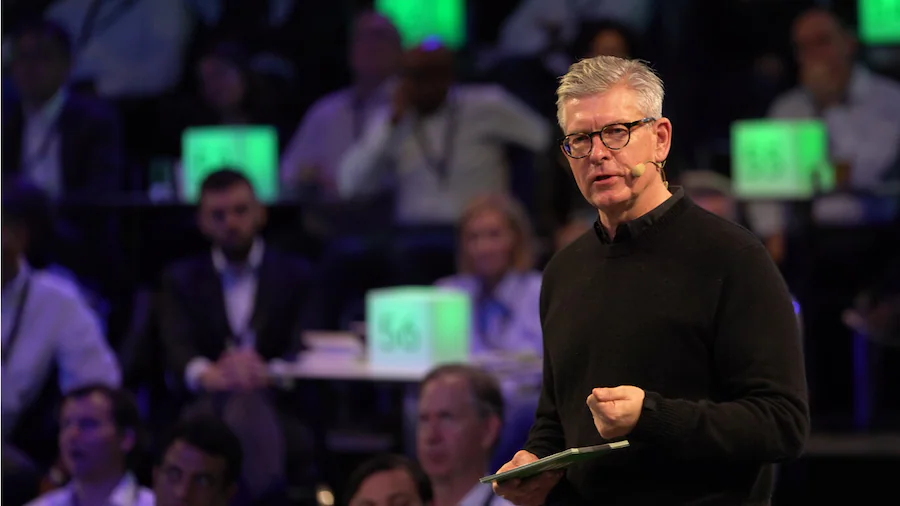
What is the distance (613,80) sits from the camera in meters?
1.97

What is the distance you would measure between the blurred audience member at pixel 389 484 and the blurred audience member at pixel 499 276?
4.96ft

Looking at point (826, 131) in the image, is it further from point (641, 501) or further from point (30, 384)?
point (641, 501)

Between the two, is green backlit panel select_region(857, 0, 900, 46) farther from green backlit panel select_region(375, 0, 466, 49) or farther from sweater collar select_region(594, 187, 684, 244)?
sweater collar select_region(594, 187, 684, 244)

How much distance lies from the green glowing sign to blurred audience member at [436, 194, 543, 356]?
381mm

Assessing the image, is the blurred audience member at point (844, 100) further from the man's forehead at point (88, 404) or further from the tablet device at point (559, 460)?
the tablet device at point (559, 460)

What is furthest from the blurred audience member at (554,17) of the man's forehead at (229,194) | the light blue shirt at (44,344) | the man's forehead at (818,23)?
the light blue shirt at (44,344)

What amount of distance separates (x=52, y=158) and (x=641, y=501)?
4677mm

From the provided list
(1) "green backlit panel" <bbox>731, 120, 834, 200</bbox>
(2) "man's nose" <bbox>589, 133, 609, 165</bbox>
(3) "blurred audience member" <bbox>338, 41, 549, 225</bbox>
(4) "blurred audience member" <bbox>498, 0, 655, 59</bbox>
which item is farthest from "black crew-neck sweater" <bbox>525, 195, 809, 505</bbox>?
(4) "blurred audience member" <bbox>498, 0, 655, 59</bbox>

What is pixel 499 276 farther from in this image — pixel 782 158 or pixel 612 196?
pixel 612 196

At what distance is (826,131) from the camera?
5.97m

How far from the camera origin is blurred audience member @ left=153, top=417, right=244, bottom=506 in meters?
3.73

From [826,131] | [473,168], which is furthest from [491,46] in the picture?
[826,131]

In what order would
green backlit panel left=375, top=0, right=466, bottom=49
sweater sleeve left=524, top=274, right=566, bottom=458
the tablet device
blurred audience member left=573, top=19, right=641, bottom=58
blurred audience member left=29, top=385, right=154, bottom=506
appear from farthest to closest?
1. green backlit panel left=375, top=0, right=466, bottom=49
2. blurred audience member left=573, top=19, right=641, bottom=58
3. blurred audience member left=29, top=385, right=154, bottom=506
4. sweater sleeve left=524, top=274, right=566, bottom=458
5. the tablet device

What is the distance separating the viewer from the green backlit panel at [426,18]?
668 cm
